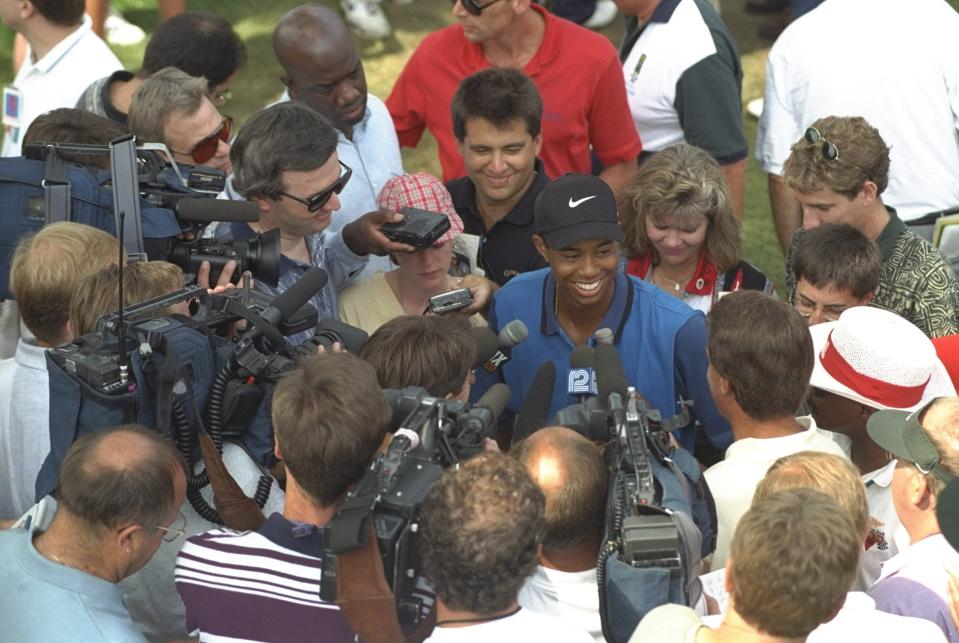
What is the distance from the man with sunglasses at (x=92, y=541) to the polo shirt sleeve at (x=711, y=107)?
3137 mm

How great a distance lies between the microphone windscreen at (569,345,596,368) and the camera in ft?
11.2

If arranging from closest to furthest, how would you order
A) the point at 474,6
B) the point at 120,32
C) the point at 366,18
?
the point at 474,6
the point at 120,32
the point at 366,18

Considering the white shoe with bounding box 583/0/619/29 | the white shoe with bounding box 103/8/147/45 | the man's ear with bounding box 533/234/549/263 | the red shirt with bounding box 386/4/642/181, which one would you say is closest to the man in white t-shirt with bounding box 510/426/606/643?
the man's ear with bounding box 533/234/549/263

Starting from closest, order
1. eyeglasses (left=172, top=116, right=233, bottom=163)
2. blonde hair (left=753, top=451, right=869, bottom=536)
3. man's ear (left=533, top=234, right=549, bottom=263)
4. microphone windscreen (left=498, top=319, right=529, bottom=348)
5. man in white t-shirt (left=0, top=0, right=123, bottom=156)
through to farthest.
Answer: blonde hair (left=753, top=451, right=869, bottom=536) < microphone windscreen (left=498, top=319, right=529, bottom=348) < man's ear (left=533, top=234, right=549, bottom=263) < eyeglasses (left=172, top=116, right=233, bottom=163) < man in white t-shirt (left=0, top=0, right=123, bottom=156)

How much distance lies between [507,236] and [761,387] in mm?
1524

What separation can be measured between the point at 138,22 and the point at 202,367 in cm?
601

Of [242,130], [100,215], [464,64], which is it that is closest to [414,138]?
[464,64]

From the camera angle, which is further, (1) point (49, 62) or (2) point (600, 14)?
(2) point (600, 14)

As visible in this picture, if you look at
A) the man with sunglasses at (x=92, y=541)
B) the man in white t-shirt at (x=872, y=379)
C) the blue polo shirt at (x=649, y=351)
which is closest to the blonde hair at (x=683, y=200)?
the blue polo shirt at (x=649, y=351)

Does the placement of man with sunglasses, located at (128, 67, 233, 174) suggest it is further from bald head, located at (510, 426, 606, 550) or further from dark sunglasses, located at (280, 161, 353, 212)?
bald head, located at (510, 426, 606, 550)

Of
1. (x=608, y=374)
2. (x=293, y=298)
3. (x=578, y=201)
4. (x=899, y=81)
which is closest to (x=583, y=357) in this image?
(x=608, y=374)

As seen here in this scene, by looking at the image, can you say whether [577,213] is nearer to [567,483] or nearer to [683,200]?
[683,200]

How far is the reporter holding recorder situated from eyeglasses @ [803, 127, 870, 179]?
A: 130 cm

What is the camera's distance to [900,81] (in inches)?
199
